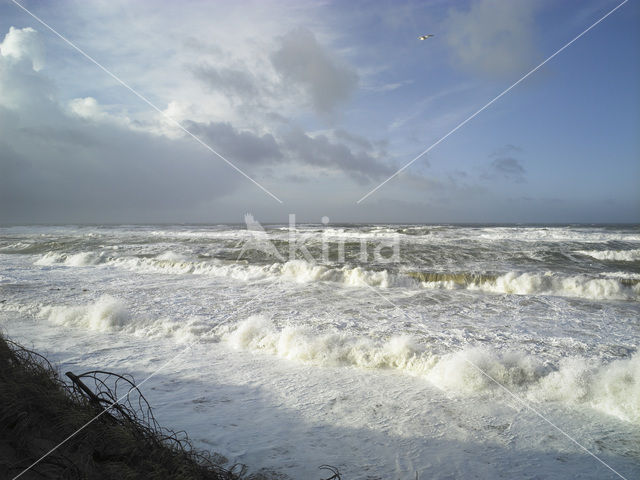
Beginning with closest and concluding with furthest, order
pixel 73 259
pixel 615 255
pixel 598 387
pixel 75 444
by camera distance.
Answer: pixel 75 444 < pixel 598 387 < pixel 615 255 < pixel 73 259

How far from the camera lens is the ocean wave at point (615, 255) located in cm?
1833

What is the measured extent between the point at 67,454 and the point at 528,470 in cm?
437

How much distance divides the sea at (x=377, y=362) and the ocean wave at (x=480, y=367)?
24mm

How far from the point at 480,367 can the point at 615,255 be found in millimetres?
20032

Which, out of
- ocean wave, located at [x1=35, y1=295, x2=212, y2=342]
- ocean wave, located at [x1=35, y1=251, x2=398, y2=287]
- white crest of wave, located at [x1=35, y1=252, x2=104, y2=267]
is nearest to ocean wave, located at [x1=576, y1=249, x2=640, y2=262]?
ocean wave, located at [x1=35, y1=251, x2=398, y2=287]

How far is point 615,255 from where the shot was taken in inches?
752

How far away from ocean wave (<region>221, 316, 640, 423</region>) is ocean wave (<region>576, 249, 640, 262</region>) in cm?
1666

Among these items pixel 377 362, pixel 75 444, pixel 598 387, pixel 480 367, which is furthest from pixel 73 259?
pixel 598 387

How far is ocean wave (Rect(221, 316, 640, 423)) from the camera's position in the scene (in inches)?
190

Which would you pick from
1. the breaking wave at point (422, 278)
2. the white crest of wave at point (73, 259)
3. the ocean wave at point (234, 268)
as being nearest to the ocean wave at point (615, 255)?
the breaking wave at point (422, 278)

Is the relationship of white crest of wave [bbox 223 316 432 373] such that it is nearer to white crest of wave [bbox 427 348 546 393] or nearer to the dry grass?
white crest of wave [bbox 427 348 546 393]

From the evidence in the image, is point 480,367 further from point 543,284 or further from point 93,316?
point 93,316

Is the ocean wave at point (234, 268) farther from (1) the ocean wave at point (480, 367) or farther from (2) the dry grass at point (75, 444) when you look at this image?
(2) the dry grass at point (75, 444)

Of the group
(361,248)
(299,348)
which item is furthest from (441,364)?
(361,248)
